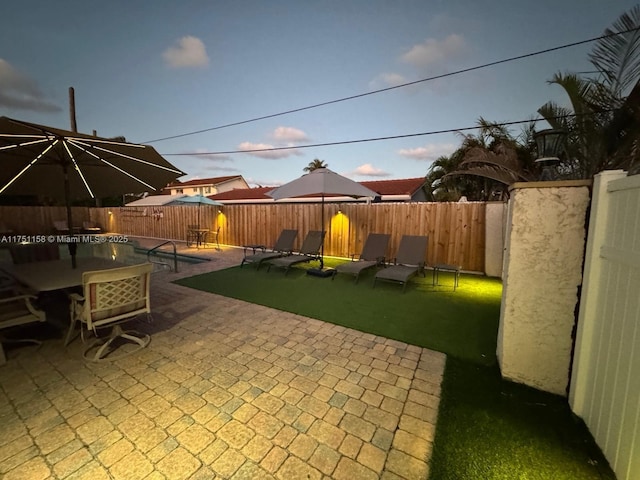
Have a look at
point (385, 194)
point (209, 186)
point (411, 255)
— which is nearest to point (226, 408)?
point (411, 255)

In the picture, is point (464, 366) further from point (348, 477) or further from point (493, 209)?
point (493, 209)

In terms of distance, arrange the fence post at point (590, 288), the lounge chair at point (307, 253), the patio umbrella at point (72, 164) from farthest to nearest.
→ the lounge chair at point (307, 253), the patio umbrella at point (72, 164), the fence post at point (590, 288)

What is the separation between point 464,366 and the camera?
115 inches

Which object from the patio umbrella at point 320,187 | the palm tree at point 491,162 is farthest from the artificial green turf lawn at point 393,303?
the palm tree at point 491,162

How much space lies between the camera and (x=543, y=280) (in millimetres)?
2404

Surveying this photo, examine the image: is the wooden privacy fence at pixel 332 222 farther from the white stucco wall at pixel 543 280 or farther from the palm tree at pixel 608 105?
the white stucco wall at pixel 543 280

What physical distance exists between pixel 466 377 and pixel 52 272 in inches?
226

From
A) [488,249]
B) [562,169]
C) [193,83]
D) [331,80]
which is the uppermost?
[193,83]

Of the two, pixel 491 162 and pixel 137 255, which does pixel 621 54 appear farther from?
pixel 137 255

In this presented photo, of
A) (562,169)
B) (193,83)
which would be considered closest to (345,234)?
(562,169)

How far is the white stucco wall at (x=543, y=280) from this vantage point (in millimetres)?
2262

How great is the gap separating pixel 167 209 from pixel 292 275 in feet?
37.9

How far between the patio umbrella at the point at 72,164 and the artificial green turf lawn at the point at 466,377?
2.68 metres

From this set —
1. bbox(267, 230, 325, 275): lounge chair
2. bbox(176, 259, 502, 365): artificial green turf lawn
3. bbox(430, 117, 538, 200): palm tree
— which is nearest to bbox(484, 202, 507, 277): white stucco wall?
bbox(176, 259, 502, 365): artificial green turf lawn
